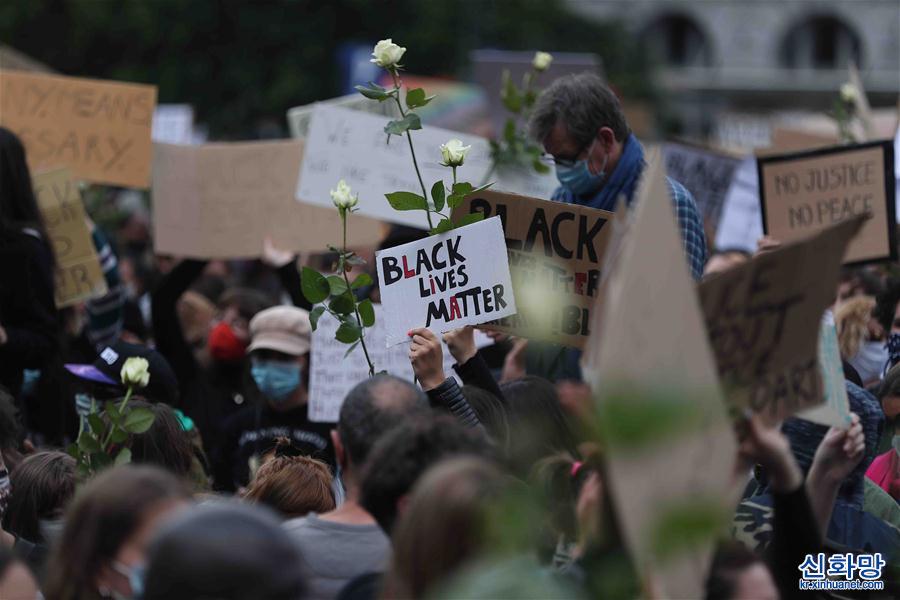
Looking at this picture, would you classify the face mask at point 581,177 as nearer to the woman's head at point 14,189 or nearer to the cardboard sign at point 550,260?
the cardboard sign at point 550,260

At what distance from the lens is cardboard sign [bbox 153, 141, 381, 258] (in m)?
6.95

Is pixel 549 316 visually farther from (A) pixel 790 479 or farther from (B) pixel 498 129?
(B) pixel 498 129

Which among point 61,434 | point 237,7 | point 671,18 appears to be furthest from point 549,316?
point 671,18

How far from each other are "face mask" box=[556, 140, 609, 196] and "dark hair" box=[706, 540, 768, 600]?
7.18 ft

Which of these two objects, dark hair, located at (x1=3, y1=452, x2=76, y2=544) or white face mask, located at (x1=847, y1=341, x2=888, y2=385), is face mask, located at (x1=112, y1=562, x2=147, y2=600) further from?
white face mask, located at (x1=847, y1=341, x2=888, y2=385)

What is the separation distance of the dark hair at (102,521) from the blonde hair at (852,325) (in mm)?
4022

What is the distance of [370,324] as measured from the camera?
431cm

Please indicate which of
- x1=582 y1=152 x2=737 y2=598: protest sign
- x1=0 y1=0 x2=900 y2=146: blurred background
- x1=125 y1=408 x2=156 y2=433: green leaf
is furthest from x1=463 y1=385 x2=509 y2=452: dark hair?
x1=0 y1=0 x2=900 y2=146: blurred background

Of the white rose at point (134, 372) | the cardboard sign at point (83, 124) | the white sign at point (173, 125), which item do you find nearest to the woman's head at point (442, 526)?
the white rose at point (134, 372)

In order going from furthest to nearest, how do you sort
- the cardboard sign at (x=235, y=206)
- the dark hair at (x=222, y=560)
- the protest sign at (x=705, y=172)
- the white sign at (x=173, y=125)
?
the white sign at (x=173, y=125)
the protest sign at (x=705, y=172)
the cardboard sign at (x=235, y=206)
the dark hair at (x=222, y=560)

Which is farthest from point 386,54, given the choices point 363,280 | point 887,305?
point 887,305

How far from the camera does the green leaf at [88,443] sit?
13.4ft

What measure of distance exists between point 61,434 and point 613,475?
3.95 metres

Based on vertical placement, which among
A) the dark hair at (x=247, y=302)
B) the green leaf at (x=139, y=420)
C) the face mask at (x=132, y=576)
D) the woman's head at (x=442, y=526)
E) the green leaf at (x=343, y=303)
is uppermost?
the green leaf at (x=343, y=303)
